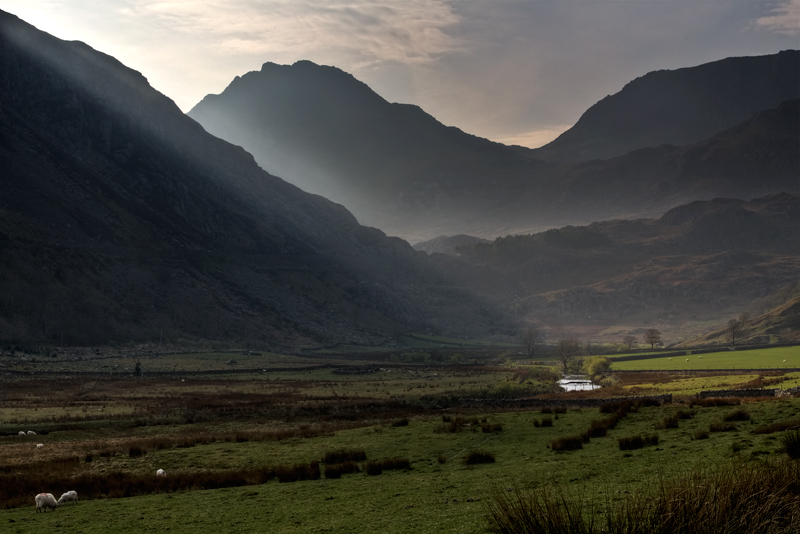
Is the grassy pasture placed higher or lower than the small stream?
higher

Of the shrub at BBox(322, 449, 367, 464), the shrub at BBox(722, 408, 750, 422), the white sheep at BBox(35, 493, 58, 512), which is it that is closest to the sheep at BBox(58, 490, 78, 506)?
the white sheep at BBox(35, 493, 58, 512)

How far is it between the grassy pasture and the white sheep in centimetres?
45

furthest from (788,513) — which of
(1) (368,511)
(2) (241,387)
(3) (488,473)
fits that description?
(2) (241,387)

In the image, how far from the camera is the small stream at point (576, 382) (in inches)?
3629

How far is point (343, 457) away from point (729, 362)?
96476 millimetres

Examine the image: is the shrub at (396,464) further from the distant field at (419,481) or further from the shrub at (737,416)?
the shrub at (737,416)

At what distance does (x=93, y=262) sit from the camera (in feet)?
614

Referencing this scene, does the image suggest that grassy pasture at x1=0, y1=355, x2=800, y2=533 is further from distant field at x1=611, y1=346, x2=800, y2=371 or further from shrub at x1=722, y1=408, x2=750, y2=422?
distant field at x1=611, y1=346, x2=800, y2=371

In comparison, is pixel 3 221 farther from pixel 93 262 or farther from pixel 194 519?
pixel 194 519

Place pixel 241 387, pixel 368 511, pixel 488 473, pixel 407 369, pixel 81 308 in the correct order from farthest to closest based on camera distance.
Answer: pixel 81 308 → pixel 407 369 → pixel 241 387 → pixel 488 473 → pixel 368 511

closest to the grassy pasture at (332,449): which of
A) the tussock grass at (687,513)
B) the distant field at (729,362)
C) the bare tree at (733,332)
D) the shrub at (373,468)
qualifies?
the shrub at (373,468)

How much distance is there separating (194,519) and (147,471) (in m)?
12.1

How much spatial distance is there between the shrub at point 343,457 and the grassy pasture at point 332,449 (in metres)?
0.59

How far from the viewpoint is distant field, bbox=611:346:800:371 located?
326 ft
